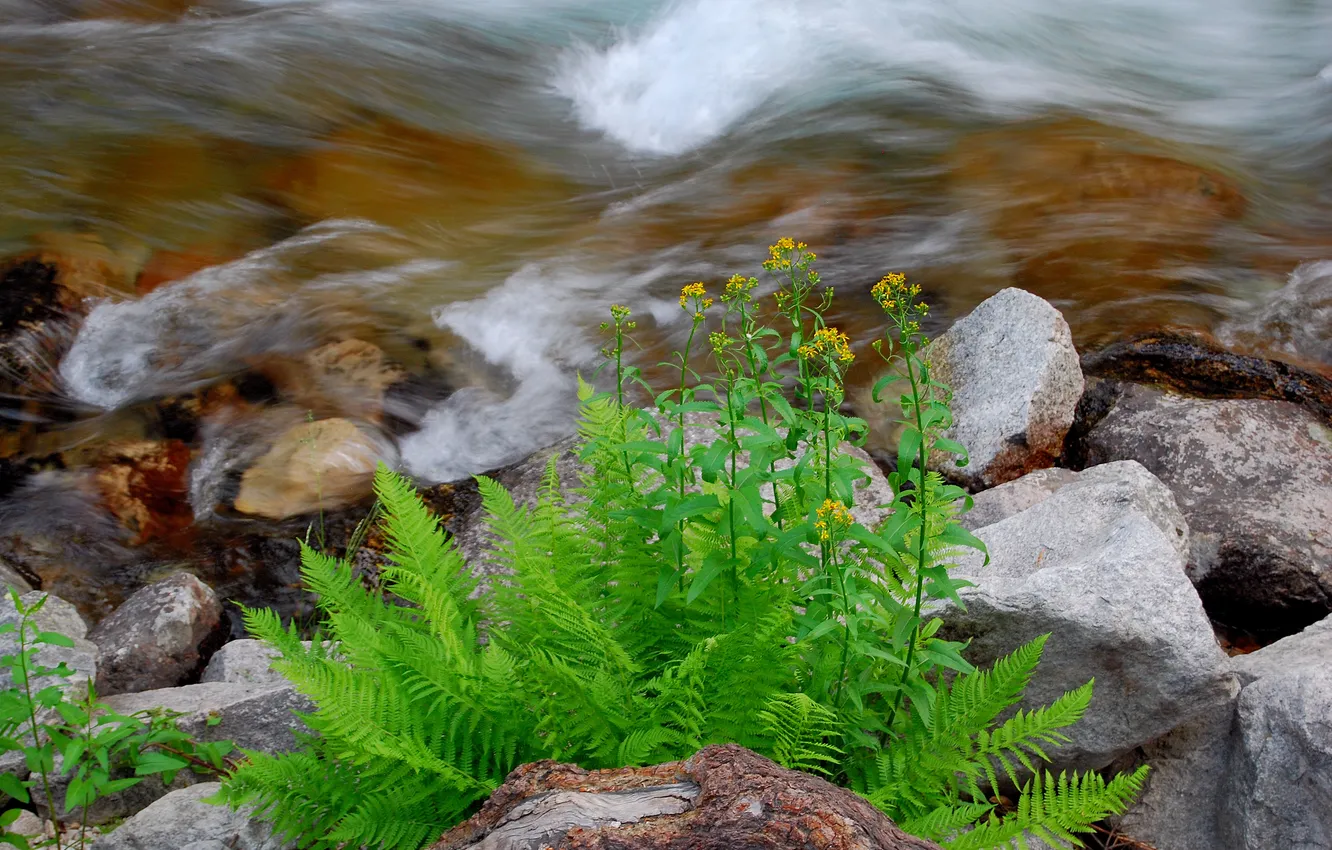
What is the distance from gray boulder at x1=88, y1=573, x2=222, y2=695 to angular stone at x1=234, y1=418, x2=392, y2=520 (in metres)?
0.88

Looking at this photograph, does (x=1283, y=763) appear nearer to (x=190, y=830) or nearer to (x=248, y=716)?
(x=190, y=830)

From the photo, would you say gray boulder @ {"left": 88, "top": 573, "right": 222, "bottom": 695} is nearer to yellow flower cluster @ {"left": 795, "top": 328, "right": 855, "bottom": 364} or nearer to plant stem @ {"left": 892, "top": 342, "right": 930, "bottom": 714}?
plant stem @ {"left": 892, "top": 342, "right": 930, "bottom": 714}

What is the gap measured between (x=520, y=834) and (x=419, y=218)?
21.9 feet

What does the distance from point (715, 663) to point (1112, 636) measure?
138 centimetres

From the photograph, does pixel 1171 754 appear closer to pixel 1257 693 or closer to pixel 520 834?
pixel 1257 693

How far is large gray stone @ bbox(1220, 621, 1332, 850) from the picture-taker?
10.0ft

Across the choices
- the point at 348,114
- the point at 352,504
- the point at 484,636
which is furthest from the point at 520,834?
the point at 348,114

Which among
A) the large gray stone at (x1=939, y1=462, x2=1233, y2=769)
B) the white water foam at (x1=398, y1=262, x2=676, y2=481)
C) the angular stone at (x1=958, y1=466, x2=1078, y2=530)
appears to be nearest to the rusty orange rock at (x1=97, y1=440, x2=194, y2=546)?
the white water foam at (x1=398, y1=262, x2=676, y2=481)

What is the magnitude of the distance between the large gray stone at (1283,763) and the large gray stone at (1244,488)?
3.98 feet

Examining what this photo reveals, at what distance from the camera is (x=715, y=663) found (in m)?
2.69

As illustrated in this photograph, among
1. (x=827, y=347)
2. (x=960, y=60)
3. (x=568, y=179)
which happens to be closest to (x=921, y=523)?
(x=827, y=347)

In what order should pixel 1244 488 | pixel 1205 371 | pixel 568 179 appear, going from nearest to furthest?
pixel 1244 488 → pixel 1205 371 → pixel 568 179

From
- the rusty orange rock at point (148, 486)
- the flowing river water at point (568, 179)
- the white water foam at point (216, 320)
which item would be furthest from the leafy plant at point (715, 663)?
the white water foam at point (216, 320)

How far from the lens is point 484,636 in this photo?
3.50 metres
